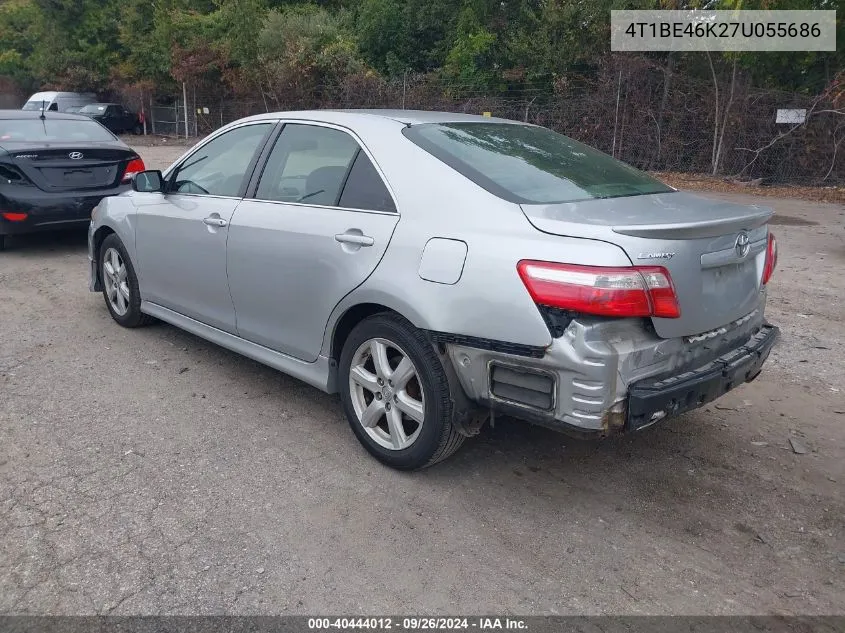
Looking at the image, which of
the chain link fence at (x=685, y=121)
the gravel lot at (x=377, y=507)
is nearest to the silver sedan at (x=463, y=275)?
the gravel lot at (x=377, y=507)

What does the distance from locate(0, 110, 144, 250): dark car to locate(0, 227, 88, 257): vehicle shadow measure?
0.87ft

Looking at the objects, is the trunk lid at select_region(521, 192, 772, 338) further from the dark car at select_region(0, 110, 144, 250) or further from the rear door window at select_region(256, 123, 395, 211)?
the dark car at select_region(0, 110, 144, 250)

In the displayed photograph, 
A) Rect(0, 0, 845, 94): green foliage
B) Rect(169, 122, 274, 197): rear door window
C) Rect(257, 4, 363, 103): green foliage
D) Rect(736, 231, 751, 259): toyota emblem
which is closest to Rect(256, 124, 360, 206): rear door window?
Rect(169, 122, 274, 197): rear door window

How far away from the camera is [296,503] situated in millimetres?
3396

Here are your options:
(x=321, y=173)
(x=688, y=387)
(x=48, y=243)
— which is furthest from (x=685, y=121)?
(x=688, y=387)

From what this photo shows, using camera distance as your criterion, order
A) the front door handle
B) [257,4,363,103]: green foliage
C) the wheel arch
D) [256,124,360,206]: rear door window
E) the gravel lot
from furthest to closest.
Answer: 1. [257,4,363,103]: green foliage
2. the wheel arch
3. [256,124,360,206]: rear door window
4. the front door handle
5. the gravel lot

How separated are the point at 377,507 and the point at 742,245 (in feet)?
6.59

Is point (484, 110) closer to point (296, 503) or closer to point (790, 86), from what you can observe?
point (790, 86)

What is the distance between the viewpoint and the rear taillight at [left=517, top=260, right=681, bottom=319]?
2840 millimetres

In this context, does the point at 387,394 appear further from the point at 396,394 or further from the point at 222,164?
the point at 222,164

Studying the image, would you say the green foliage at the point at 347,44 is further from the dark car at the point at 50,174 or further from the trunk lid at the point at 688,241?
the trunk lid at the point at 688,241

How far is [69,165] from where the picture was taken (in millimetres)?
8242

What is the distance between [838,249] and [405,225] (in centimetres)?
757

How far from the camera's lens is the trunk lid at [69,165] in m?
8.05
